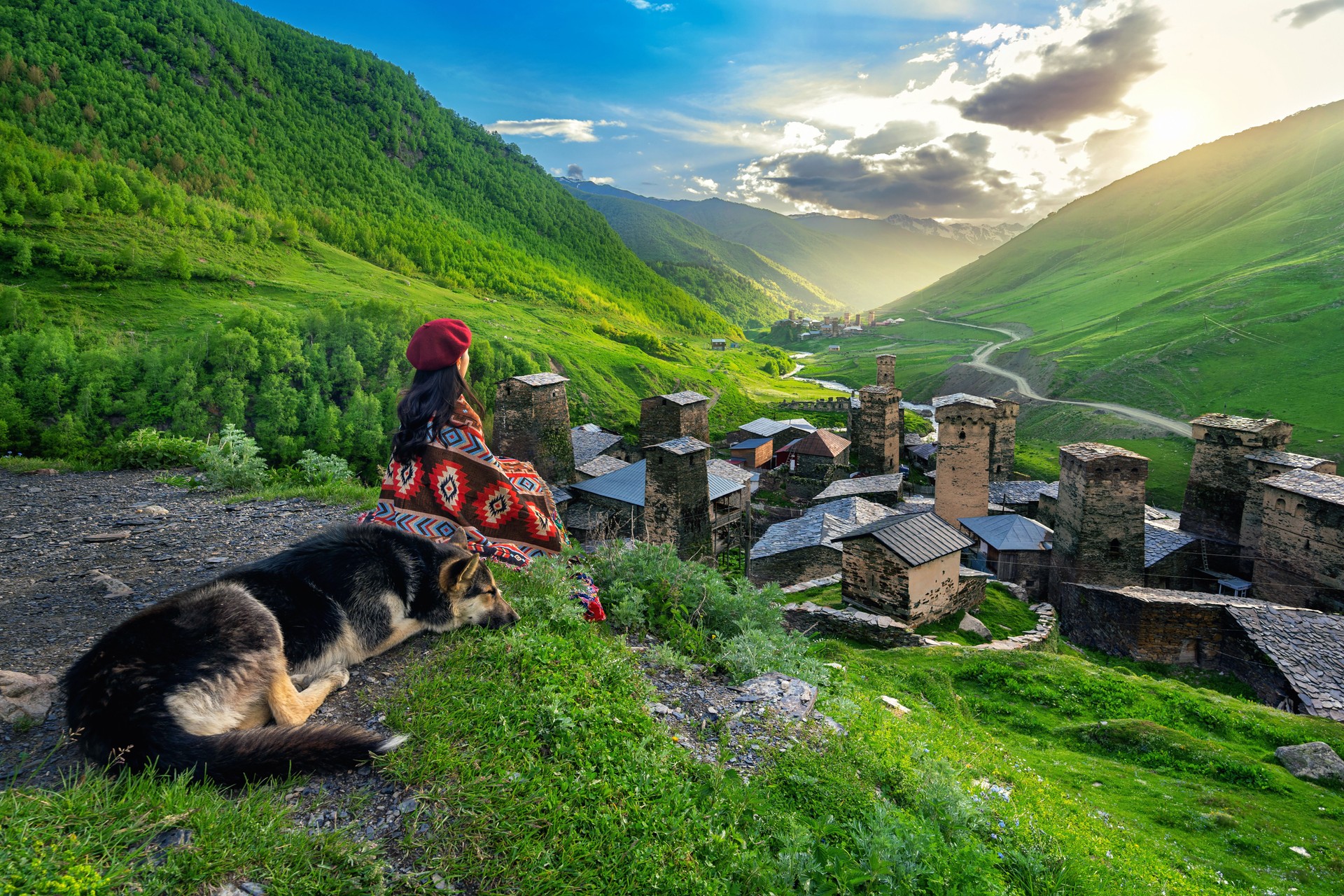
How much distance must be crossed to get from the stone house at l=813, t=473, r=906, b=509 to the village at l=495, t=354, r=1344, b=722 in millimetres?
112

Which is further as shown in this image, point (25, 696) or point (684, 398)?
point (684, 398)

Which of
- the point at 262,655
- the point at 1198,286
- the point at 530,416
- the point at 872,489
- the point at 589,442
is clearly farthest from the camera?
the point at 1198,286

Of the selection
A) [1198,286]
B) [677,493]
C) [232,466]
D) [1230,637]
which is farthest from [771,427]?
[1198,286]

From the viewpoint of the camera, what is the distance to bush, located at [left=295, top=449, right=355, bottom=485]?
954 cm

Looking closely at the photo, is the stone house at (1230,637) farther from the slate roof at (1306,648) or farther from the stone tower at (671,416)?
the stone tower at (671,416)

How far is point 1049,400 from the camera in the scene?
5434 centimetres

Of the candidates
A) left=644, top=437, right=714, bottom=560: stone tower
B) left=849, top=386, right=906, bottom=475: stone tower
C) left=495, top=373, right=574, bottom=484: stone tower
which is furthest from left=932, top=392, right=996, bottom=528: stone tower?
left=495, top=373, right=574, bottom=484: stone tower

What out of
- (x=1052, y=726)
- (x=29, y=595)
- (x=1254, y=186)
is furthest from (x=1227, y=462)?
(x=1254, y=186)

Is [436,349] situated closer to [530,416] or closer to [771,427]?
[530,416]

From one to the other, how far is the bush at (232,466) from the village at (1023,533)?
24.5 feet

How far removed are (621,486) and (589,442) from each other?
33.2ft

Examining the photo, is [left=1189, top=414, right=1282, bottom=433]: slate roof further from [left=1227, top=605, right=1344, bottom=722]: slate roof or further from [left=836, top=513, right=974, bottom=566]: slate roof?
[left=836, top=513, right=974, bottom=566]: slate roof

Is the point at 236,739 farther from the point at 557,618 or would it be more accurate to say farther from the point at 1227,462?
the point at 1227,462

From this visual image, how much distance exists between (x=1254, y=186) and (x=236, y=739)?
17243cm
